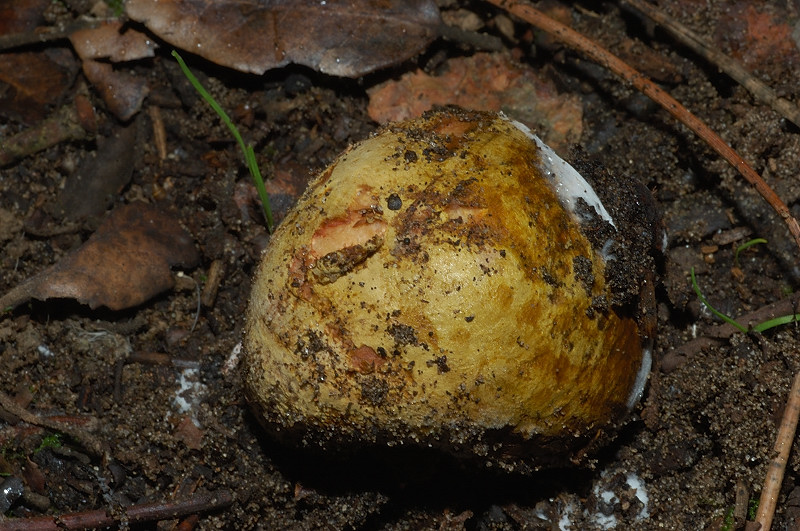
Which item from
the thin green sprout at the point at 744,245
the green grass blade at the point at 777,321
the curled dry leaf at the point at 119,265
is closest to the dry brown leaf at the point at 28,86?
the curled dry leaf at the point at 119,265

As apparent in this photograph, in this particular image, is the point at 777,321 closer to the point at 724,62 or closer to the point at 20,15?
the point at 724,62

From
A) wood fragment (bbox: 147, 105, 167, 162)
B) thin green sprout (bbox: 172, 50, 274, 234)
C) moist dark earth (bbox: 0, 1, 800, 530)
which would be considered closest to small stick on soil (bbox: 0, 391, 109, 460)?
moist dark earth (bbox: 0, 1, 800, 530)

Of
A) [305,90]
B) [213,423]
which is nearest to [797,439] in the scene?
[213,423]

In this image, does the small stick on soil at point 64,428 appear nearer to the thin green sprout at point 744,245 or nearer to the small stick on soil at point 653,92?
the small stick on soil at point 653,92

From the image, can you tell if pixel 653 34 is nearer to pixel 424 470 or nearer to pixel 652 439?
pixel 652 439

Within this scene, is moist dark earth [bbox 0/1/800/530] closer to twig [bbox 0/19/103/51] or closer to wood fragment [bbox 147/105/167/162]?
wood fragment [bbox 147/105/167/162]

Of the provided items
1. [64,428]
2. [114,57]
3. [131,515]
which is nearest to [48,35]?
[114,57]
